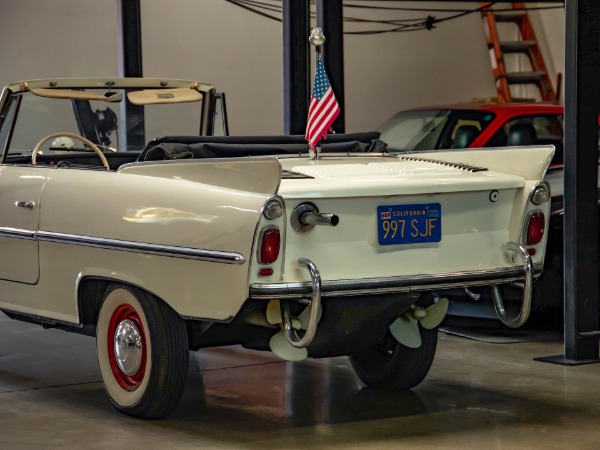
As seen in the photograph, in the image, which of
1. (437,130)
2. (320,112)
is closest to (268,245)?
(320,112)

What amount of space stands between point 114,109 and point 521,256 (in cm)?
275

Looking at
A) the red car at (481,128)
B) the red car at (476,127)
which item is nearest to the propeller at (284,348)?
the red car at (476,127)

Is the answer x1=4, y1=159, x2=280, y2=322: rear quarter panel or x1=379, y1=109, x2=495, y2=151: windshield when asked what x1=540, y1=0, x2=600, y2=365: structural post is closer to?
x1=4, y1=159, x2=280, y2=322: rear quarter panel

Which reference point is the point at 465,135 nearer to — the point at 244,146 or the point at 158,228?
the point at 244,146

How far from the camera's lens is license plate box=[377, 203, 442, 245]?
484cm

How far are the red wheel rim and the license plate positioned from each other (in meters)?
1.11

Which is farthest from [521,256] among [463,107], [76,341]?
[463,107]

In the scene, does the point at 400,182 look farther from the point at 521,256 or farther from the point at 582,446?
the point at 582,446

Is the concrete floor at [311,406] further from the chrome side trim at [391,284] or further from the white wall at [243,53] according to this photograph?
the white wall at [243,53]

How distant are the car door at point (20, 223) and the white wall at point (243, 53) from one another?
7.49 meters

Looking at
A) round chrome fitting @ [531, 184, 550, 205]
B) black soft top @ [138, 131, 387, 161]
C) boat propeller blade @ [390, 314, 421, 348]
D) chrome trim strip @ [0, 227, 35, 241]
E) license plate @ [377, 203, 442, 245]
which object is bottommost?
boat propeller blade @ [390, 314, 421, 348]

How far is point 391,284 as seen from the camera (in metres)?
4.80

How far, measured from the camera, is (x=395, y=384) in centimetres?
578

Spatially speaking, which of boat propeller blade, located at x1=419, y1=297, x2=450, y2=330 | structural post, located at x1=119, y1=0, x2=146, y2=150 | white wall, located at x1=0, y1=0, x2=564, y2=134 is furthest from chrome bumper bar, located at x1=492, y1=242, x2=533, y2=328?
white wall, located at x1=0, y1=0, x2=564, y2=134
